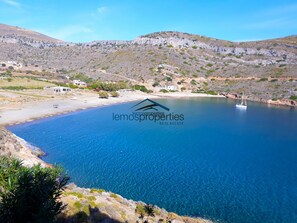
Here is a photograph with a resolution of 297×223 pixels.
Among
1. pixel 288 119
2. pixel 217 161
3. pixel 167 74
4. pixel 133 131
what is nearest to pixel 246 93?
pixel 167 74

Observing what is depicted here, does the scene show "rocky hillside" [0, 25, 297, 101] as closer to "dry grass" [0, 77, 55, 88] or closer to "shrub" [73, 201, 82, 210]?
"dry grass" [0, 77, 55, 88]

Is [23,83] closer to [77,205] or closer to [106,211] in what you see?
[77,205]

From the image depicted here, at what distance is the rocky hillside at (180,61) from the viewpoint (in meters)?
124

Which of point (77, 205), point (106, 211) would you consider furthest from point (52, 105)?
point (106, 211)

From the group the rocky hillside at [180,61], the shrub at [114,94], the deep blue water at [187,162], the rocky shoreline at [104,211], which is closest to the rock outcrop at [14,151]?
the deep blue water at [187,162]

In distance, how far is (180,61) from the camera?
492ft

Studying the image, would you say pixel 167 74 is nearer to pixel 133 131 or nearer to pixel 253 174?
pixel 133 131

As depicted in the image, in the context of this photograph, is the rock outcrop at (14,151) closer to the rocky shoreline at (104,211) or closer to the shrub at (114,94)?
the rocky shoreline at (104,211)

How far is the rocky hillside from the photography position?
12362 cm

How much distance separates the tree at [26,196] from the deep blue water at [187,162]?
12331 mm

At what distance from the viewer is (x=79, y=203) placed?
51.5 feet

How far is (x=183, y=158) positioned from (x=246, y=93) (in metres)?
91.0

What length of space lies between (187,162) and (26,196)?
24032 millimetres

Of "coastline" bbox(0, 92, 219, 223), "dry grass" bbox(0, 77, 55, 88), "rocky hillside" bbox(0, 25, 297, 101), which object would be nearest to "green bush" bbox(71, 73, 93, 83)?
"rocky hillside" bbox(0, 25, 297, 101)
